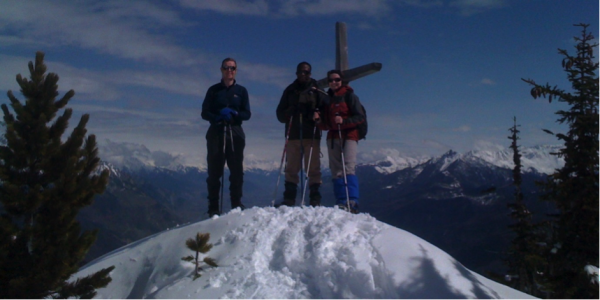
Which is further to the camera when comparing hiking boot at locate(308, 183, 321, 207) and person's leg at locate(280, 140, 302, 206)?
person's leg at locate(280, 140, 302, 206)

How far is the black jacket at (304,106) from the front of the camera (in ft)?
30.6

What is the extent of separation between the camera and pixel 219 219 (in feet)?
25.4

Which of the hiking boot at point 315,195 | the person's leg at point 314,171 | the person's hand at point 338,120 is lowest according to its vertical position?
the hiking boot at point 315,195

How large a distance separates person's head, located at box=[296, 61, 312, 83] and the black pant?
1.96 m

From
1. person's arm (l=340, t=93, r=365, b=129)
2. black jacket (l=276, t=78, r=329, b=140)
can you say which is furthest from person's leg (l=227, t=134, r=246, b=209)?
person's arm (l=340, t=93, r=365, b=129)

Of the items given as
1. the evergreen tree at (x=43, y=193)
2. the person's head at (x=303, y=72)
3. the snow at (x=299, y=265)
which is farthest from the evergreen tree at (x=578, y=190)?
the evergreen tree at (x=43, y=193)

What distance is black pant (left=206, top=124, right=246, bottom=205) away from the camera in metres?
9.09

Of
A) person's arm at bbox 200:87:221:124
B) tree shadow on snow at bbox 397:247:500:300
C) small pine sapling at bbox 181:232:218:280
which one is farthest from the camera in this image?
person's arm at bbox 200:87:221:124

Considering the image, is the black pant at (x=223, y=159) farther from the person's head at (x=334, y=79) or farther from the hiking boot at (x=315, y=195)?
the person's head at (x=334, y=79)

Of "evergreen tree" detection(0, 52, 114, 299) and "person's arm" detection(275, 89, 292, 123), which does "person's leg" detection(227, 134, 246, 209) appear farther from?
"evergreen tree" detection(0, 52, 114, 299)

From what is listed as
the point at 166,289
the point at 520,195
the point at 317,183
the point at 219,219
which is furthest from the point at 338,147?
the point at 520,195

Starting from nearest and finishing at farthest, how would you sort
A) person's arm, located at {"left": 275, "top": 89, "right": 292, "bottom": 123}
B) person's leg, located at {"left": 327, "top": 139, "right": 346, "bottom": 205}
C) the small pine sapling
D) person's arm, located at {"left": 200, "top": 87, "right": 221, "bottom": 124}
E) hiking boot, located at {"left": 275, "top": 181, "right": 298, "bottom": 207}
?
1. the small pine sapling
2. person's leg, located at {"left": 327, "top": 139, "right": 346, "bottom": 205}
3. person's arm, located at {"left": 200, "top": 87, "right": 221, "bottom": 124}
4. hiking boot, located at {"left": 275, "top": 181, "right": 298, "bottom": 207}
5. person's arm, located at {"left": 275, "top": 89, "right": 292, "bottom": 123}

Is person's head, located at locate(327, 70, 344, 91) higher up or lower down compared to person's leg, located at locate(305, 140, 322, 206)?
higher up

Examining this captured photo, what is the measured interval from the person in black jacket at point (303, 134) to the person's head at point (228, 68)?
4.84 feet
